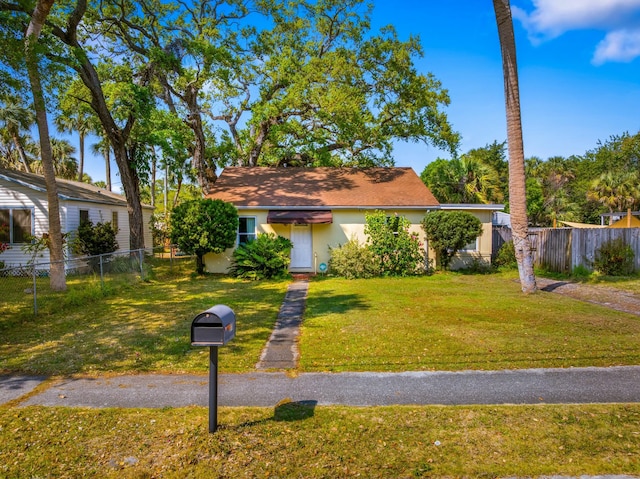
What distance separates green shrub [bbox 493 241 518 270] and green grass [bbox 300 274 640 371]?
5683 millimetres

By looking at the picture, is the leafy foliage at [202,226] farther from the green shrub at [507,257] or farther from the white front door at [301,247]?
the green shrub at [507,257]

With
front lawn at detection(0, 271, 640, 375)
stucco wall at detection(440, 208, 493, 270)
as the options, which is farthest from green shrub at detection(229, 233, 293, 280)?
stucco wall at detection(440, 208, 493, 270)

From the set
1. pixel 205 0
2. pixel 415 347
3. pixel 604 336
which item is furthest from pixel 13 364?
pixel 205 0

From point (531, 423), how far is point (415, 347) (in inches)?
93.7

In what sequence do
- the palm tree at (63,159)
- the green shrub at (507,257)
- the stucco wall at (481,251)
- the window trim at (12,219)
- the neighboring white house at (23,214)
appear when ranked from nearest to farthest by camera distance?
1. the neighboring white house at (23,214)
2. the window trim at (12,219)
3. the green shrub at (507,257)
4. the stucco wall at (481,251)
5. the palm tree at (63,159)

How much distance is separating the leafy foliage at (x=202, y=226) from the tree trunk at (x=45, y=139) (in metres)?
3.67

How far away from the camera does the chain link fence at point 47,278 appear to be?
8.81 m

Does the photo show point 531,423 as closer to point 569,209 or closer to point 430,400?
point 430,400

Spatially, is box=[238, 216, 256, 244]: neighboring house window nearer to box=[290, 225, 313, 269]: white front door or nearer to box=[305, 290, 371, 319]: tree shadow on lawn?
box=[290, 225, 313, 269]: white front door

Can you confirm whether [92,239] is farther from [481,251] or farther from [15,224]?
[481,251]

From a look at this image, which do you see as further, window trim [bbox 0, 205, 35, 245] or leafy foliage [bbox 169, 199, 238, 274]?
window trim [bbox 0, 205, 35, 245]

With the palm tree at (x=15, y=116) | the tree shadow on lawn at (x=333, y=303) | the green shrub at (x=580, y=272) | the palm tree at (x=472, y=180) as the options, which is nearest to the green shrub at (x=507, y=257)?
the green shrub at (x=580, y=272)

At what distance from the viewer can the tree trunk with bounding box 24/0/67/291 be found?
8662mm

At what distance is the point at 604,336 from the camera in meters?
6.34
